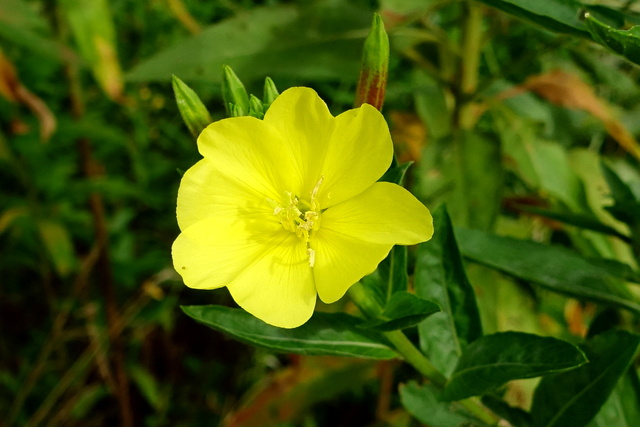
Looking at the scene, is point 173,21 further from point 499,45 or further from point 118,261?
point 499,45

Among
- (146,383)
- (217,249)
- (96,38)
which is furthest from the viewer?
(146,383)

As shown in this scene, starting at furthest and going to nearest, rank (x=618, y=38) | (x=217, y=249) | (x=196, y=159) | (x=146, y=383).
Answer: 1. (x=146, y=383)
2. (x=196, y=159)
3. (x=217, y=249)
4. (x=618, y=38)

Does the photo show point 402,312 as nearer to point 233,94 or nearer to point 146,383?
point 233,94

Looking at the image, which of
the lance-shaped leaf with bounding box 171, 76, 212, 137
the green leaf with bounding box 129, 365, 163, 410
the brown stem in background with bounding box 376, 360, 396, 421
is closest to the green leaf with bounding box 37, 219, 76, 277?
the green leaf with bounding box 129, 365, 163, 410

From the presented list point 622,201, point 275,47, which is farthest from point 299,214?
point 275,47

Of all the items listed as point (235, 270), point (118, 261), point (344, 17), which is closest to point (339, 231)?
point (235, 270)
